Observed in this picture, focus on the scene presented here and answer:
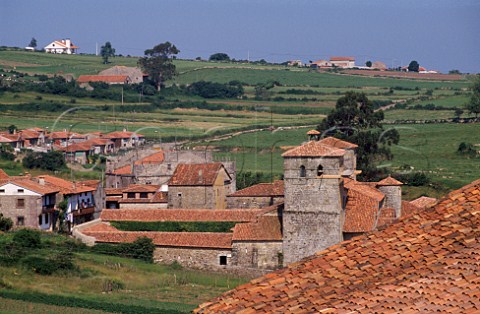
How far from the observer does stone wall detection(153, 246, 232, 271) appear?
145ft

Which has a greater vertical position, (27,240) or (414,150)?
(414,150)

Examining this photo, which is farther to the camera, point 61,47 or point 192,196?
point 61,47

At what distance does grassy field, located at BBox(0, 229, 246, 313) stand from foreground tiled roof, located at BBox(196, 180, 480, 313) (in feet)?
81.4

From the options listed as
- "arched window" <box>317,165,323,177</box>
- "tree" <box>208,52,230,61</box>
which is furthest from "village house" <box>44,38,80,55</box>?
"arched window" <box>317,165,323,177</box>

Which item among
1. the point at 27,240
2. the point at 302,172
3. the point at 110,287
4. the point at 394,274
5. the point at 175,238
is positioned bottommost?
the point at 110,287

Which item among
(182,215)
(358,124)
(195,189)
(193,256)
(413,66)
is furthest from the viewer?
(413,66)

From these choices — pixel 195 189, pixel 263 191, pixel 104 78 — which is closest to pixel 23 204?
pixel 195 189

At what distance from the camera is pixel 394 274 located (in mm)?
6699

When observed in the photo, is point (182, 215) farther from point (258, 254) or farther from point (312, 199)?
point (312, 199)

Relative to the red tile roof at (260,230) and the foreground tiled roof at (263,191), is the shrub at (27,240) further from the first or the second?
the foreground tiled roof at (263,191)

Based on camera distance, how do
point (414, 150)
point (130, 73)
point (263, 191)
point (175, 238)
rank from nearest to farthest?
point (175, 238) → point (263, 191) → point (414, 150) → point (130, 73)

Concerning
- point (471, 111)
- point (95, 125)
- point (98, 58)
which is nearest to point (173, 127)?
point (95, 125)

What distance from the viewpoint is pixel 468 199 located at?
23.8ft

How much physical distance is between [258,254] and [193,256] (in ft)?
9.42
